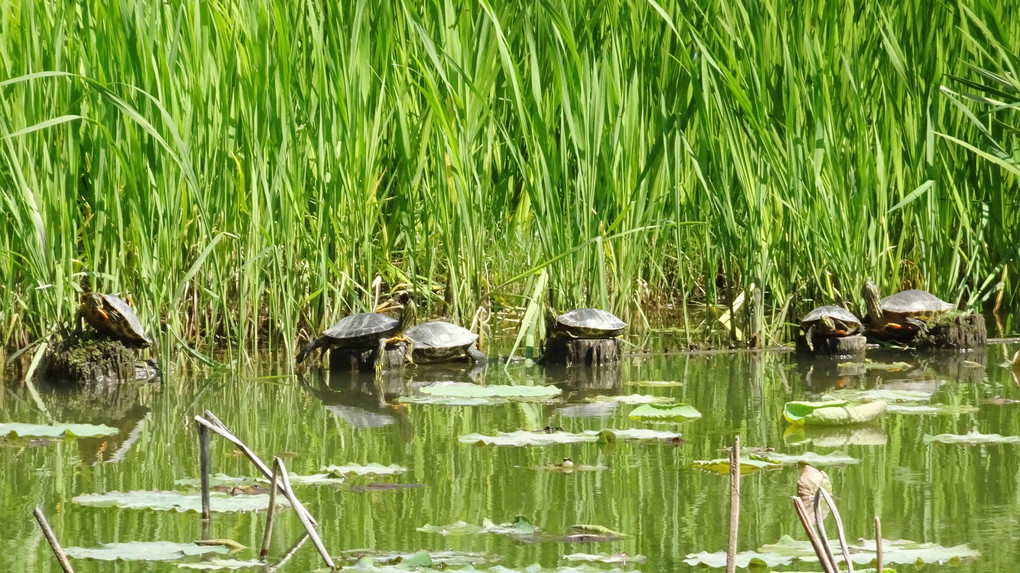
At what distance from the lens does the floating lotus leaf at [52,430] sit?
3.37 m

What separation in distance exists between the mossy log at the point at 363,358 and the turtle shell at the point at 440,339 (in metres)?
0.08

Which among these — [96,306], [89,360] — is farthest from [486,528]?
[89,360]

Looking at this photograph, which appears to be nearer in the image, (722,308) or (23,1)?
(23,1)

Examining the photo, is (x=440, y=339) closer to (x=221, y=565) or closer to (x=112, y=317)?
(x=112, y=317)

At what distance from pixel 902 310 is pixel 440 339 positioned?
228 cm

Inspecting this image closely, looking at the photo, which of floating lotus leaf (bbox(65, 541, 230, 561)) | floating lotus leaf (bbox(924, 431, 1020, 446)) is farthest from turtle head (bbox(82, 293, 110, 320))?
floating lotus leaf (bbox(924, 431, 1020, 446))

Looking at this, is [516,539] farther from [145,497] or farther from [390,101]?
[390,101]

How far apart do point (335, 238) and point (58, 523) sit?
9.87 feet

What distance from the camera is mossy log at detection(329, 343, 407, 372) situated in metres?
4.99

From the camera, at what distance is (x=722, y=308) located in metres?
6.97

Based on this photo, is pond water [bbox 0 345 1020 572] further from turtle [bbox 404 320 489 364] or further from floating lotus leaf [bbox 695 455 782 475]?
turtle [bbox 404 320 489 364]

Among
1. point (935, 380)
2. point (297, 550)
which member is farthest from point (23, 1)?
point (935, 380)

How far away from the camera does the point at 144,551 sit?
6.97ft

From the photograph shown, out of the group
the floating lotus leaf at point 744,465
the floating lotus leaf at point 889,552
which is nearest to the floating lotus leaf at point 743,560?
the floating lotus leaf at point 889,552
